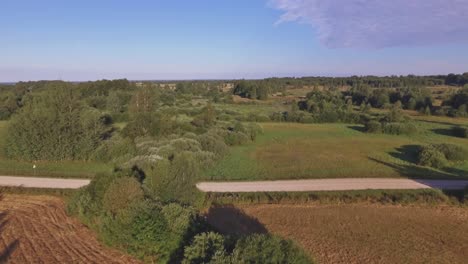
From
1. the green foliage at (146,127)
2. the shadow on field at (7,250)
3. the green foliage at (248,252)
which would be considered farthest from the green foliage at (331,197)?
the green foliage at (146,127)

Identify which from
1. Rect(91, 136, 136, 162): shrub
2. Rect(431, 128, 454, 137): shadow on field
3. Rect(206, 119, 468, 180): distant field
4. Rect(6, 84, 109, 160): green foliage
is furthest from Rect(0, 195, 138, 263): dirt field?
Rect(431, 128, 454, 137): shadow on field

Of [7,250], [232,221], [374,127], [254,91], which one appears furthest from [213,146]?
[254,91]

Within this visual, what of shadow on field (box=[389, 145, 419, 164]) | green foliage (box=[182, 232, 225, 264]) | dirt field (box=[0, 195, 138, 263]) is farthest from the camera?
shadow on field (box=[389, 145, 419, 164])

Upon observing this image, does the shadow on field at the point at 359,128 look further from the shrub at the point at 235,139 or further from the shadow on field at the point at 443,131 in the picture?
the shrub at the point at 235,139

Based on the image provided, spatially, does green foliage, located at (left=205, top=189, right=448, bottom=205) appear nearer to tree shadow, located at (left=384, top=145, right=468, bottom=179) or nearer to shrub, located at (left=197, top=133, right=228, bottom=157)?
tree shadow, located at (left=384, top=145, right=468, bottom=179)

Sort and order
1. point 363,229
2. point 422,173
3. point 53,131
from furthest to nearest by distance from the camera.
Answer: point 53,131 < point 422,173 < point 363,229

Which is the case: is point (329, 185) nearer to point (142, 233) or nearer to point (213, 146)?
point (213, 146)

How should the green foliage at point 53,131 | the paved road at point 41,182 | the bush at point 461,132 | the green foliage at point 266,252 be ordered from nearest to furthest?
the green foliage at point 266,252, the paved road at point 41,182, the green foliage at point 53,131, the bush at point 461,132
